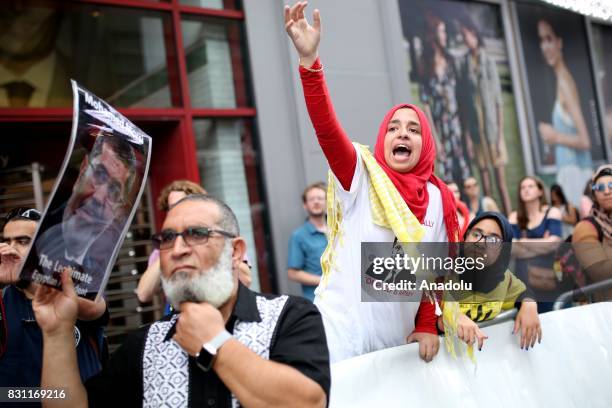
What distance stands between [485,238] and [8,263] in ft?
7.52

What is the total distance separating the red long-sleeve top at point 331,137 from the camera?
2.84 meters

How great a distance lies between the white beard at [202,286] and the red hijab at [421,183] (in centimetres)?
133

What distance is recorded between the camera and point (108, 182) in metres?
1.99

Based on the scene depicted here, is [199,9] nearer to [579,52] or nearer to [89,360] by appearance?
[89,360]

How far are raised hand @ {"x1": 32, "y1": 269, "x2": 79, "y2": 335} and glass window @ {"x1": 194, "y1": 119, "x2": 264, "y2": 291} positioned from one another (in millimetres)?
4968

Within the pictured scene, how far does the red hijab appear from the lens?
318 cm

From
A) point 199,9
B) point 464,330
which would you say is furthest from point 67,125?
point 464,330

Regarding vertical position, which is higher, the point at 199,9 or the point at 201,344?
the point at 199,9

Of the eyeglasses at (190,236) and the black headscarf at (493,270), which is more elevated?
the eyeglasses at (190,236)

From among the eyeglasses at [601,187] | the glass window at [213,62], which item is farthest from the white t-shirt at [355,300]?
the glass window at [213,62]

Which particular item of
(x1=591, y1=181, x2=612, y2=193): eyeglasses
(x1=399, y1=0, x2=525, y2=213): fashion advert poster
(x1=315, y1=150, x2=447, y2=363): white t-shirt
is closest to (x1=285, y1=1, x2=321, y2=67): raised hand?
(x1=315, y1=150, x2=447, y2=363): white t-shirt

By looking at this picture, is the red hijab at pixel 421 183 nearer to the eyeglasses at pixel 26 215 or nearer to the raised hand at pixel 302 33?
the raised hand at pixel 302 33

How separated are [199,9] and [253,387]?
19.2 ft

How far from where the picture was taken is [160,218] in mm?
6594
